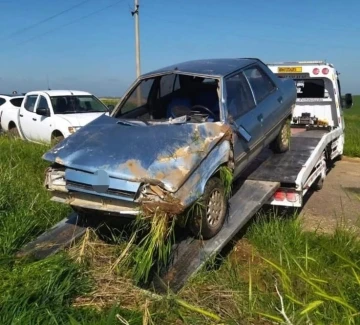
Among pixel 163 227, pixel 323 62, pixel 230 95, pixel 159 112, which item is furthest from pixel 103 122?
pixel 323 62

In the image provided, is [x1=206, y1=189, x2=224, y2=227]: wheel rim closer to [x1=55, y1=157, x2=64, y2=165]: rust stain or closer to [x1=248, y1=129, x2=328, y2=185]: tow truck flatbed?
[x1=248, y1=129, x2=328, y2=185]: tow truck flatbed

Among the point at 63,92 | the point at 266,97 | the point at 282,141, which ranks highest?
the point at 266,97

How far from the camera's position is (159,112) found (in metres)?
6.08

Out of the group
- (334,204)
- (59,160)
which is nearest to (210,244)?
(59,160)

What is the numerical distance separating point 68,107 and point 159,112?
6345 mm

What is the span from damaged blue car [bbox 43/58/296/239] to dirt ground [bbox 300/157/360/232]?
138 centimetres

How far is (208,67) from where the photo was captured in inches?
228

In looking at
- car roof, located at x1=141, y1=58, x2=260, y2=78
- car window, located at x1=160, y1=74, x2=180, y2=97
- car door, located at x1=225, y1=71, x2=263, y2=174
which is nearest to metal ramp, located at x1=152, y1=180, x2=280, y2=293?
car door, located at x1=225, y1=71, x2=263, y2=174

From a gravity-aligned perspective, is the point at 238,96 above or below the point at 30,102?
above

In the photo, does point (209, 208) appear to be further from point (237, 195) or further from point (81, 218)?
point (81, 218)

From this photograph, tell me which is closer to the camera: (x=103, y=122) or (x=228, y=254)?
(x=228, y=254)

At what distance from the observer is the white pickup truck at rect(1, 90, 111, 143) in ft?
36.5

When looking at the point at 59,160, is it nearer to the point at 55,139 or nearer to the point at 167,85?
the point at 167,85

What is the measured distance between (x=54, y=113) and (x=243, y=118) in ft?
23.4
